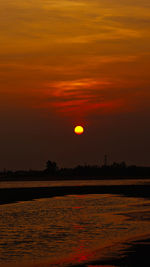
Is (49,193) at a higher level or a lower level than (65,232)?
higher

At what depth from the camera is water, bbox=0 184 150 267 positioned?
22.8 m

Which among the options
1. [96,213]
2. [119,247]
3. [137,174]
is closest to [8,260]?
[119,247]

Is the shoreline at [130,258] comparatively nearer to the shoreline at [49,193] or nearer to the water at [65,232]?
the water at [65,232]

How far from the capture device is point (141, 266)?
2009 centimetres

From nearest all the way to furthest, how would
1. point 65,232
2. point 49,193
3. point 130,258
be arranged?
1. point 130,258
2. point 65,232
3. point 49,193

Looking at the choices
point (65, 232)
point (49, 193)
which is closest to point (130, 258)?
point (65, 232)

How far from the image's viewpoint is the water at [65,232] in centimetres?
2278

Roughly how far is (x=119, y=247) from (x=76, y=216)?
15.7 metres

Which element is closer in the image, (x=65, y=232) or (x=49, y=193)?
(x=65, y=232)

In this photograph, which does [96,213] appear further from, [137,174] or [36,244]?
[137,174]

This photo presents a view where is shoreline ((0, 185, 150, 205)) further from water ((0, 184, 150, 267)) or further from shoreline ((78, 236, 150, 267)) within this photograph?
shoreline ((78, 236, 150, 267))

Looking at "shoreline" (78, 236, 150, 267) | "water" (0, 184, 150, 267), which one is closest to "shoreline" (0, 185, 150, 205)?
"water" (0, 184, 150, 267)

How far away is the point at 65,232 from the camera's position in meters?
30.3

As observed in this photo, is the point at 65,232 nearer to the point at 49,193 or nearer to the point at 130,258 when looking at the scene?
the point at 130,258
